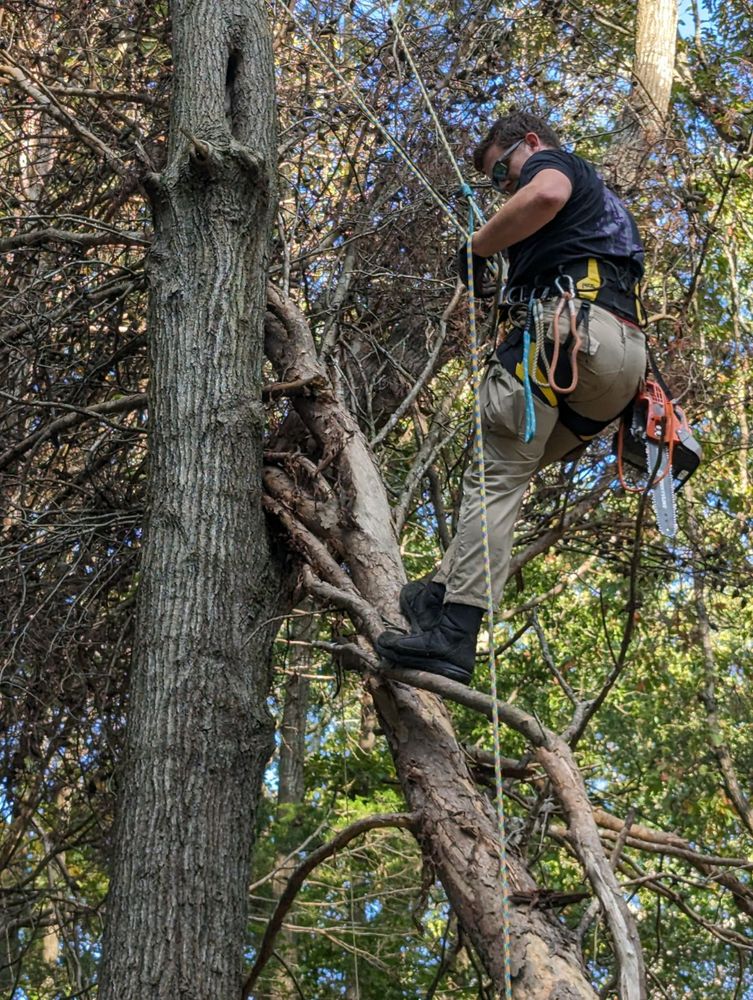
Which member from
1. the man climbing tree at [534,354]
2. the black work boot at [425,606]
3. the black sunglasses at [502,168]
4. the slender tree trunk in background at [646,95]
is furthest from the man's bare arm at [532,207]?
the slender tree trunk in background at [646,95]

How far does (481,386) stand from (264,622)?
1.03 meters

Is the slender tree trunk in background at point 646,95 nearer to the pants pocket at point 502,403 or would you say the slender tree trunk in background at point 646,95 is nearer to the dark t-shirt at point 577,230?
the dark t-shirt at point 577,230

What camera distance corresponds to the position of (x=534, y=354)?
137 inches

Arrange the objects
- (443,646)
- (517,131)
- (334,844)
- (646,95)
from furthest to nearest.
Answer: (646,95) < (517,131) < (334,844) < (443,646)

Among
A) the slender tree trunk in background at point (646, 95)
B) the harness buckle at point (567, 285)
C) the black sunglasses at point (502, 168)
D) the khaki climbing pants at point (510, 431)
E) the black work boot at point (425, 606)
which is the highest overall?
the slender tree trunk in background at point (646, 95)

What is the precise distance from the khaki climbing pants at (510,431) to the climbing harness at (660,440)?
0.51ft

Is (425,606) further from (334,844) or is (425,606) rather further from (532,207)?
(532,207)

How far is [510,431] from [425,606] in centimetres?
62

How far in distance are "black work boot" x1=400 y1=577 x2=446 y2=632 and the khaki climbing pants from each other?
0.04 meters

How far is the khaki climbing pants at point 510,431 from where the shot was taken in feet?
11.3

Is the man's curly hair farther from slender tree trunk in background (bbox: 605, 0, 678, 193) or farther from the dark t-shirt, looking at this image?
slender tree trunk in background (bbox: 605, 0, 678, 193)

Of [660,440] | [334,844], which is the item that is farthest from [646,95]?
[334,844]

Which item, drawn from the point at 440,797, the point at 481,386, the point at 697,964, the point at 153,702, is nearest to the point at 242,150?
the point at 481,386

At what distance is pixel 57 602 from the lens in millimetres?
4832
